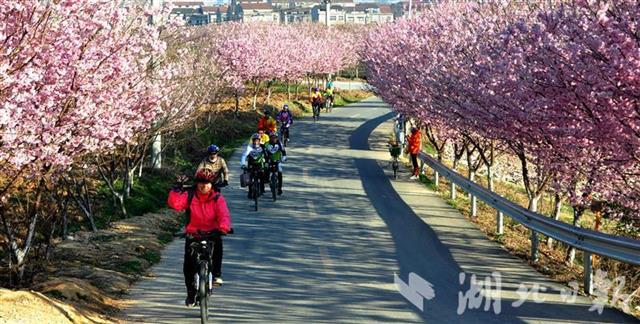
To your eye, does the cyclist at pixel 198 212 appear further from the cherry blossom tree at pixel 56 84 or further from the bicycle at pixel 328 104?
the bicycle at pixel 328 104

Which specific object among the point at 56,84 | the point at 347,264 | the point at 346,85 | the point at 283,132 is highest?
the point at 56,84

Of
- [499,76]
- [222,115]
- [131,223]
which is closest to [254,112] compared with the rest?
[222,115]

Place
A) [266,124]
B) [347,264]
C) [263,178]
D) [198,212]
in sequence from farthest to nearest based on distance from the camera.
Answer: [266,124] → [263,178] → [347,264] → [198,212]

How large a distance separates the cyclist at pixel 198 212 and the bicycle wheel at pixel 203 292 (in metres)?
0.27

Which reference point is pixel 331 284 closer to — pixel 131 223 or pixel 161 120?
pixel 131 223

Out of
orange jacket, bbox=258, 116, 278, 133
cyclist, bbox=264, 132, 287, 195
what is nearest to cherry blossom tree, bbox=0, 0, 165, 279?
cyclist, bbox=264, 132, 287, 195

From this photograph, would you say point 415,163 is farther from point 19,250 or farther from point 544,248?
point 19,250

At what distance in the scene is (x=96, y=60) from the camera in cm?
1063

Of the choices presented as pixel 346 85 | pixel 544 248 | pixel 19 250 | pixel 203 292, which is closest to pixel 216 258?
pixel 203 292

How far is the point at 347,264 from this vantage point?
13.4 meters

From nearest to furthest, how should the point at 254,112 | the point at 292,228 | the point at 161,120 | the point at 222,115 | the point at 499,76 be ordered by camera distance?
the point at 499,76
the point at 292,228
the point at 161,120
the point at 222,115
the point at 254,112

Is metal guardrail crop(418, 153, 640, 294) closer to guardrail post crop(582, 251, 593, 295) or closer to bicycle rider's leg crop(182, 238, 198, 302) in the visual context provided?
guardrail post crop(582, 251, 593, 295)

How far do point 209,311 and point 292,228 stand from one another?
6616 mm

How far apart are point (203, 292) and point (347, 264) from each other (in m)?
4.22
